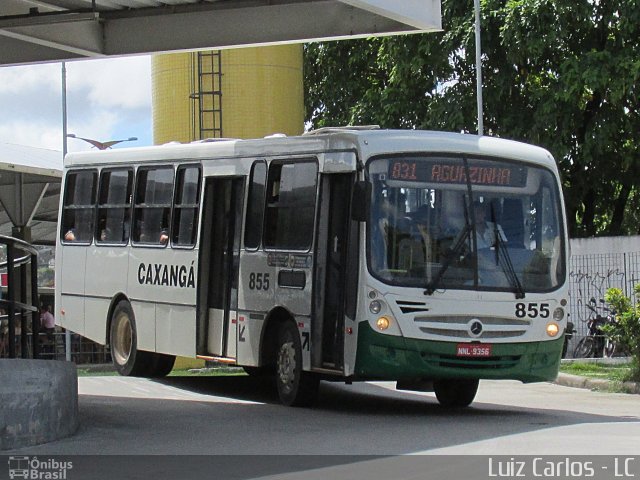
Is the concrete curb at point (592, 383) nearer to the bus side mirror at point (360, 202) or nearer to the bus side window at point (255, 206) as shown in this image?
the bus side window at point (255, 206)

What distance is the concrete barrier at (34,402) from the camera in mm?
12258

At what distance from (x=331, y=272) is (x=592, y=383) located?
253 inches

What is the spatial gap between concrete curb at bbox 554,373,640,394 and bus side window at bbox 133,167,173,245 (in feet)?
21.4

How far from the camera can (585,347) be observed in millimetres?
29859

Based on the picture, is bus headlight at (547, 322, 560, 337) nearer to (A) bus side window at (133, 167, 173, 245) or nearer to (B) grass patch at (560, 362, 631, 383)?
(B) grass patch at (560, 362, 631, 383)

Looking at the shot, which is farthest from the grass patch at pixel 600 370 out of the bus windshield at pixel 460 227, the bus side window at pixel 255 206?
the bus side window at pixel 255 206

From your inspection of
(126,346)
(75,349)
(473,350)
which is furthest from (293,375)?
(75,349)

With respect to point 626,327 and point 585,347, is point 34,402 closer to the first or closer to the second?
point 626,327

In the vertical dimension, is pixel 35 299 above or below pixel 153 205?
below

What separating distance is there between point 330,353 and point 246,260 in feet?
7.23

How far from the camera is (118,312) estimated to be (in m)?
21.1

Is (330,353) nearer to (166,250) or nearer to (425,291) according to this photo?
(425,291)

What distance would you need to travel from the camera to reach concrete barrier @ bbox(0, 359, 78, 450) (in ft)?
40.2

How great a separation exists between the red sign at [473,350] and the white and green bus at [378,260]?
0.02m
